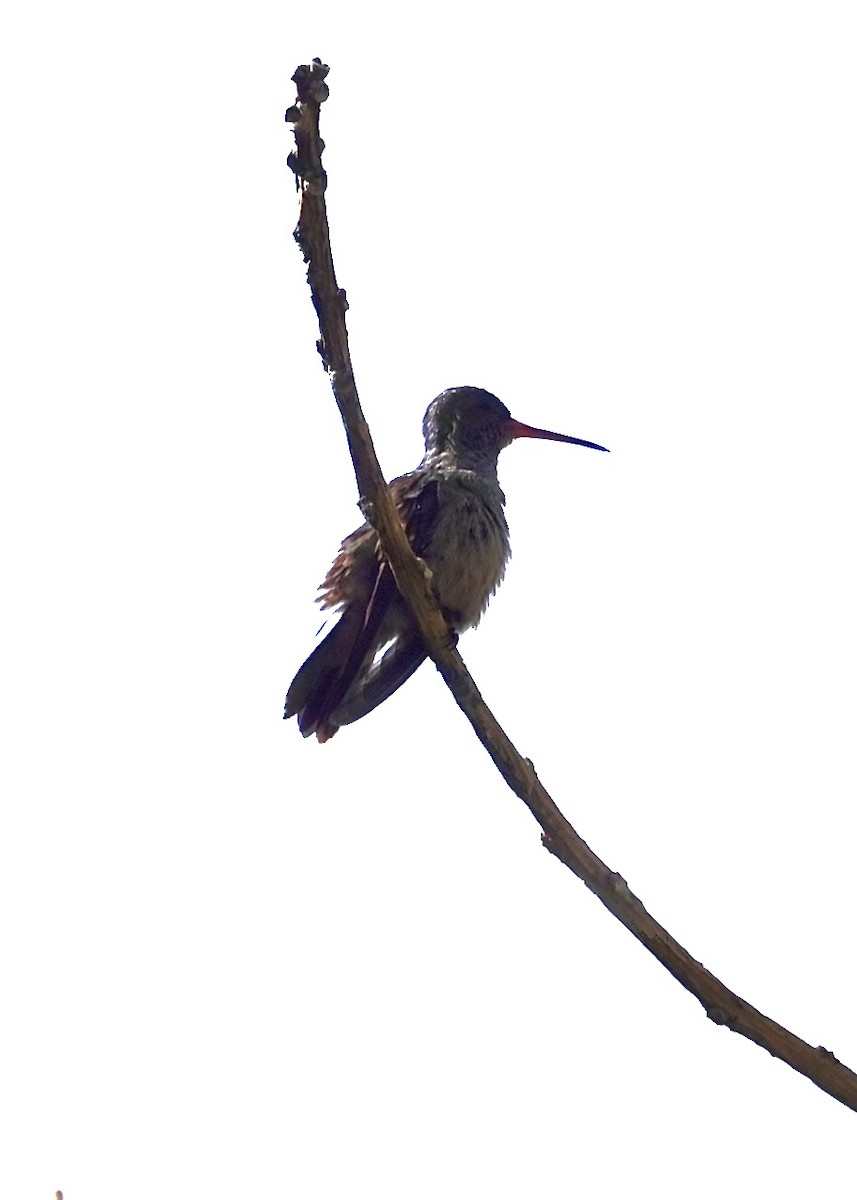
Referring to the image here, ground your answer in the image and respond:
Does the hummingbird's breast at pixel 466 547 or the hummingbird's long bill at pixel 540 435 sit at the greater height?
the hummingbird's long bill at pixel 540 435

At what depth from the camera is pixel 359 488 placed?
4.27 meters

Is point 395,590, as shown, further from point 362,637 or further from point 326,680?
point 326,680

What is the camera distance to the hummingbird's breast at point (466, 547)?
21.1ft

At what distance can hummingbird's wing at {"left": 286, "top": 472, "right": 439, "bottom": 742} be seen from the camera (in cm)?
596

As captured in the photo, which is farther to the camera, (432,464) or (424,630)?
(432,464)

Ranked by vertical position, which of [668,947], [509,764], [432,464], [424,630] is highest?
[432,464]

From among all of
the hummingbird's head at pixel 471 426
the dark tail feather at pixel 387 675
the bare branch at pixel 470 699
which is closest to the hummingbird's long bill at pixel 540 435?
the hummingbird's head at pixel 471 426

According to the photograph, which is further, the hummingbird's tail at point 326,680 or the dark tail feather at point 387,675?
the dark tail feather at point 387,675

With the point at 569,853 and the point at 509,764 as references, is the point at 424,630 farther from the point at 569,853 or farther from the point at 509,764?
the point at 569,853

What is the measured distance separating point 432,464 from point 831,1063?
411cm

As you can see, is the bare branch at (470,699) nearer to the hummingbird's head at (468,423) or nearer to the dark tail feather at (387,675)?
the dark tail feather at (387,675)

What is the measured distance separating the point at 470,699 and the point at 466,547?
6.78 ft

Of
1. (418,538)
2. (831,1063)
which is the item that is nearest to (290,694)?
(418,538)

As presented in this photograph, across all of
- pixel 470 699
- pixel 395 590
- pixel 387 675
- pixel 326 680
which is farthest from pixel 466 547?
pixel 470 699
